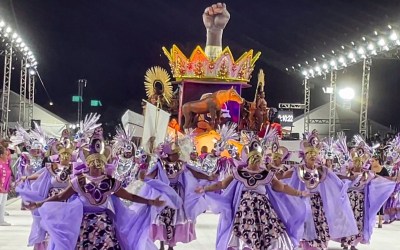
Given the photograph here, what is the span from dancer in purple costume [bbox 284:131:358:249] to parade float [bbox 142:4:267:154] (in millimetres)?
13638

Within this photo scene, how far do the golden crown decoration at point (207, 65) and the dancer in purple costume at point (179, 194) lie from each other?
14.3 m

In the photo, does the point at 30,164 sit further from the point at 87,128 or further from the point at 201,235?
the point at 201,235

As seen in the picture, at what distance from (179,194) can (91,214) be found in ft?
12.6

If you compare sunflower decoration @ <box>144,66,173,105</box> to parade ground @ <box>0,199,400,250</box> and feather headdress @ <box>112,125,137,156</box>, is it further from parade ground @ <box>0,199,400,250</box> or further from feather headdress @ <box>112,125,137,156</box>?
feather headdress @ <box>112,125,137,156</box>

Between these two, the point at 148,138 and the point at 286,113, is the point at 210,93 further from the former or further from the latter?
the point at 148,138

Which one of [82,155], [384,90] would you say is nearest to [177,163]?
[82,155]

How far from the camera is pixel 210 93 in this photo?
81.5ft

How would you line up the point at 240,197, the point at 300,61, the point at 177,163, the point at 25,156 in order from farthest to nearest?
the point at 300,61 → the point at 25,156 → the point at 177,163 → the point at 240,197

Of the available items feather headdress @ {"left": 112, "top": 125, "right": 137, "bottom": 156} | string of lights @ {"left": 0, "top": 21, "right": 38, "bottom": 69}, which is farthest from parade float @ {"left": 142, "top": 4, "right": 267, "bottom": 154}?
feather headdress @ {"left": 112, "top": 125, "right": 137, "bottom": 156}

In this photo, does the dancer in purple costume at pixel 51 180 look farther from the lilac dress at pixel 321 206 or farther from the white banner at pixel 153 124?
the lilac dress at pixel 321 206

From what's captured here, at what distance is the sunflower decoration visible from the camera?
25.5 metres

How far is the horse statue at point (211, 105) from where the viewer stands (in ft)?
78.1

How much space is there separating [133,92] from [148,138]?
38.0 meters

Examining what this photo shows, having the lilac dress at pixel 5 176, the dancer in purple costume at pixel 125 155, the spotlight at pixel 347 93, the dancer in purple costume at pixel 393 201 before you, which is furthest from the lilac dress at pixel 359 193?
the spotlight at pixel 347 93
